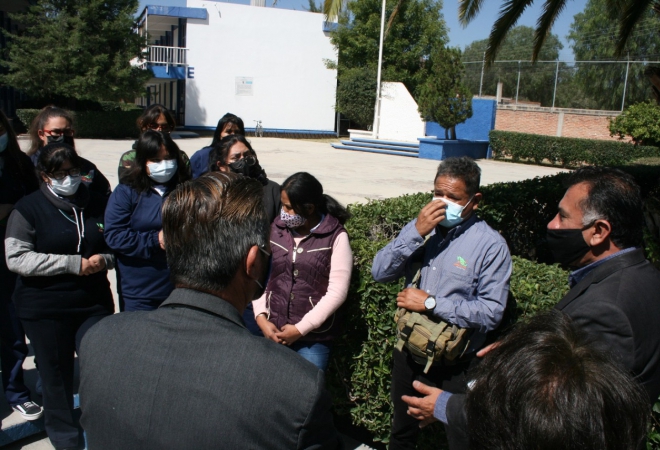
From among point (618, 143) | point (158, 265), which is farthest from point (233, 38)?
point (158, 265)

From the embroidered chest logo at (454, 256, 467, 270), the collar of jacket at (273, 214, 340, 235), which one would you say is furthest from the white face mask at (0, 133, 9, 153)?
the embroidered chest logo at (454, 256, 467, 270)

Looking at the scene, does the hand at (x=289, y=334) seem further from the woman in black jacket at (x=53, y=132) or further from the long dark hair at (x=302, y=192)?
the woman in black jacket at (x=53, y=132)

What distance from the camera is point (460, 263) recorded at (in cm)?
280

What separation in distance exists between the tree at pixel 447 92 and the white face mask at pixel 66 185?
21.2 meters

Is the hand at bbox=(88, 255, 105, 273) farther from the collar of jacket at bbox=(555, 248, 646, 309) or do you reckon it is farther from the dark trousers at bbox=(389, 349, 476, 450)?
the collar of jacket at bbox=(555, 248, 646, 309)

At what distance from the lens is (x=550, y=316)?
142 centimetres

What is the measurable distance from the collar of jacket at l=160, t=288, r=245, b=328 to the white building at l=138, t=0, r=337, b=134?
104 feet

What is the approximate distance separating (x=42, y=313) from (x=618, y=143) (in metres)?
23.6

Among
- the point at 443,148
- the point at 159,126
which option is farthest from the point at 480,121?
the point at 159,126

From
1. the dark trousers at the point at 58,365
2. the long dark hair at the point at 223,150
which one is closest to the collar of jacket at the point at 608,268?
the long dark hair at the point at 223,150

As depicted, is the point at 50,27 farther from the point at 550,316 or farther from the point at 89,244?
the point at 550,316

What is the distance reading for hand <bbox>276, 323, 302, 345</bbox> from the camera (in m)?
3.18

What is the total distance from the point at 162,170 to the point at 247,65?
2996 cm

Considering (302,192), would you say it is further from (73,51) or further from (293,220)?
(73,51)
